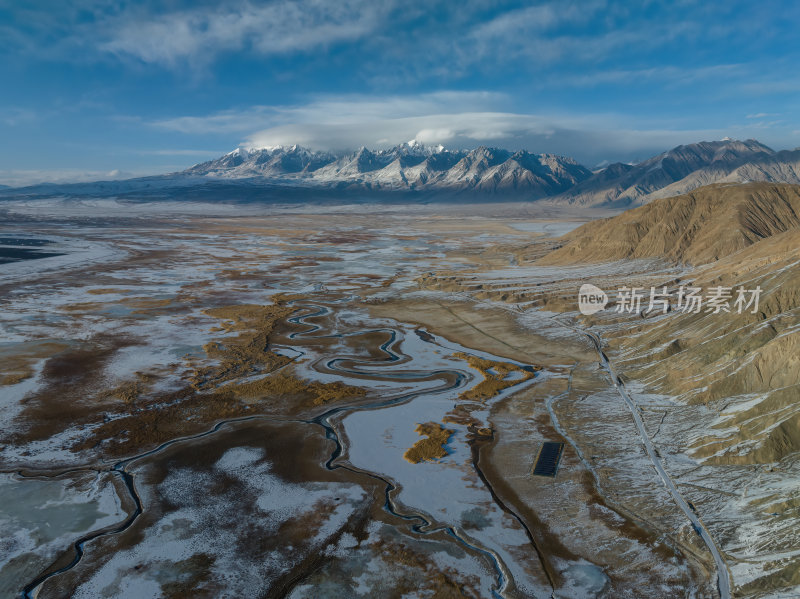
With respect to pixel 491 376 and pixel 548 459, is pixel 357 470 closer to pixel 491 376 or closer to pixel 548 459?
pixel 548 459

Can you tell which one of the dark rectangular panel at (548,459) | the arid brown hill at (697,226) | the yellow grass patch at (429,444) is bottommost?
the dark rectangular panel at (548,459)

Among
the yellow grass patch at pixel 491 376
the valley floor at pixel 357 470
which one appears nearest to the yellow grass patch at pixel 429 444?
the valley floor at pixel 357 470

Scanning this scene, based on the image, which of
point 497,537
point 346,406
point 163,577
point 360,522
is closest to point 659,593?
point 497,537

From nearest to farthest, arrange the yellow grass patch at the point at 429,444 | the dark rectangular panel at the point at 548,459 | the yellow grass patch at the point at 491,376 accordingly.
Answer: the dark rectangular panel at the point at 548,459 → the yellow grass patch at the point at 429,444 → the yellow grass patch at the point at 491,376

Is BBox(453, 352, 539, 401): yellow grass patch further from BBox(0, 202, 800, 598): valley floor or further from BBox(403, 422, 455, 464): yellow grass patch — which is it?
BBox(403, 422, 455, 464): yellow grass patch

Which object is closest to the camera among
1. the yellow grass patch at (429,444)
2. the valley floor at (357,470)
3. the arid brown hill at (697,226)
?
the valley floor at (357,470)

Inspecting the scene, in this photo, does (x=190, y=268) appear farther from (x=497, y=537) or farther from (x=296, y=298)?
(x=497, y=537)

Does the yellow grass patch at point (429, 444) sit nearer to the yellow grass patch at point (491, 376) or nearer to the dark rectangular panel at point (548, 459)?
the dark rectangular panel at point (548, 459)

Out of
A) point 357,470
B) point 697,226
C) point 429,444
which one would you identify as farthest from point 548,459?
point 697,226
